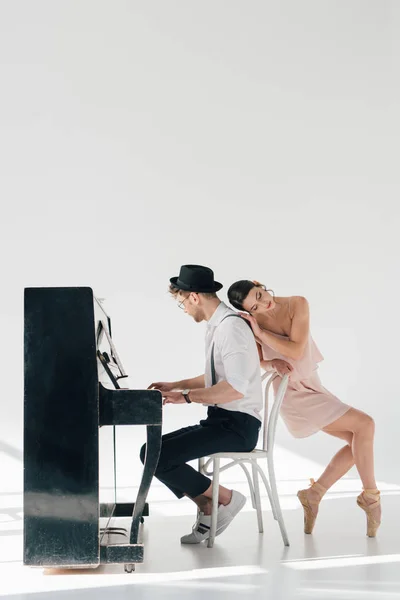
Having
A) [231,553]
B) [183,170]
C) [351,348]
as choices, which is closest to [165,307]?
[183,170]

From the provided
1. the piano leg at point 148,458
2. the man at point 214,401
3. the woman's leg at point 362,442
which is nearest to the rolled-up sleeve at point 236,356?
the man at point 214,401

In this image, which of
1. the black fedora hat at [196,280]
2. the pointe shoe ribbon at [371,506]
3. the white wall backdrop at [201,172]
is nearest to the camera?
the black fedora hat at [196,280]

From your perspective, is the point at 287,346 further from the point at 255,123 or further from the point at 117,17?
the point at 117,17

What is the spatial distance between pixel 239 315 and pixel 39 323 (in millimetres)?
954

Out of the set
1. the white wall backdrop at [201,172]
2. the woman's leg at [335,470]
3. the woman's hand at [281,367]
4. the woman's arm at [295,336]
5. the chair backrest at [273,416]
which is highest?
the white wall backdrop at [201,172]

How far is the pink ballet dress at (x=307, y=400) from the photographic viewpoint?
385 cm

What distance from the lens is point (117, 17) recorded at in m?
6.53

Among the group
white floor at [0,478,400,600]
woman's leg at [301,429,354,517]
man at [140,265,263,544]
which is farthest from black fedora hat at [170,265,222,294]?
white floor at [0,478,400,600]

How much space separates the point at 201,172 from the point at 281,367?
3.07 metres

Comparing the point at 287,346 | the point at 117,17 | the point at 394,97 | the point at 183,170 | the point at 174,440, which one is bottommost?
the point at 174,440

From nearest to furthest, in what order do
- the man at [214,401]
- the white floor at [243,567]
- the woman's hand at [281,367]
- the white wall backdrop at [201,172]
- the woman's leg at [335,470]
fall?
the white floor at [243,567] < the man at [214,401] < the woman's hand at [281,367] < the woman's leg at [335,470] < the white wall backdrop at [201,172]

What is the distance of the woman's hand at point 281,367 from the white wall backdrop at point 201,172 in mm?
2609

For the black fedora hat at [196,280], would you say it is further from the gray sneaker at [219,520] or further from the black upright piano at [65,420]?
the gray sneaker at [219,520]

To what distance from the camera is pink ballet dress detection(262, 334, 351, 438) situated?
3.85 metres
